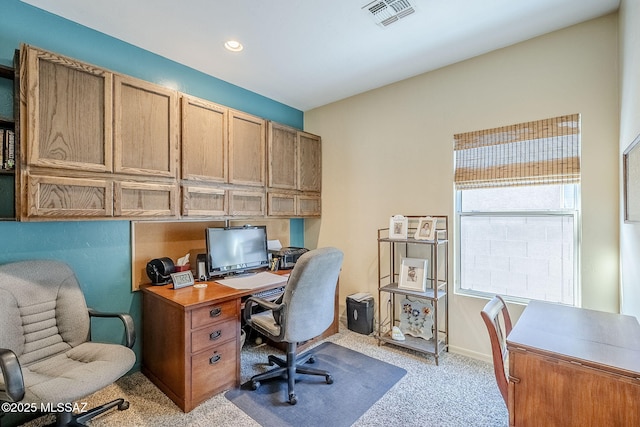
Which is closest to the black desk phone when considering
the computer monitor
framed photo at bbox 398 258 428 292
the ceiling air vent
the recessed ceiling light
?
the computer monitor

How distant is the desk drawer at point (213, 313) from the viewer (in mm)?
2037

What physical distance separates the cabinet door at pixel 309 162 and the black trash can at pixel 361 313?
57.1 inches

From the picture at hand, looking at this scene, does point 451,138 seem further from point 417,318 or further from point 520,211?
point 417,318

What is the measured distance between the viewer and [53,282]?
6.37 feet

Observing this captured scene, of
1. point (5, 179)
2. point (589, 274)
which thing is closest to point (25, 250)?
point (5, 179)

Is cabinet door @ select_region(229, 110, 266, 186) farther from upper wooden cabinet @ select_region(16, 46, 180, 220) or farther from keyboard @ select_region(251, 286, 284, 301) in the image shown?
keyboard @ select_region(251, 286, 284, 301)

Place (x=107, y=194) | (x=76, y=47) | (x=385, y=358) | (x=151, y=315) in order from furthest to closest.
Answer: (x=385, y=358) → (x=151, y=315) → (x=76, y=47) → (x=107, y=194)

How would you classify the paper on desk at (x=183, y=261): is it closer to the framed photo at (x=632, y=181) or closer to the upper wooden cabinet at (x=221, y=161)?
the upper wooden cabinet at (x=221, y=161)

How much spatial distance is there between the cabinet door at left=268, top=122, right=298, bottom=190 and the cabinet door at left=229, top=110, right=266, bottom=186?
11 centimetres

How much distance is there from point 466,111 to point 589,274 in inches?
64.8

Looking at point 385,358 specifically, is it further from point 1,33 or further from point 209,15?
point 1,33

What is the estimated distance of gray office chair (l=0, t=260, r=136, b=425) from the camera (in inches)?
60.1

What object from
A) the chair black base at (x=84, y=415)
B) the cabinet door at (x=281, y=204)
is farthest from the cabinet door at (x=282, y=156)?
the chair black base at (x=84, y=415)

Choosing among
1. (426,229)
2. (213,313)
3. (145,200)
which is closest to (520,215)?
(426,229)
